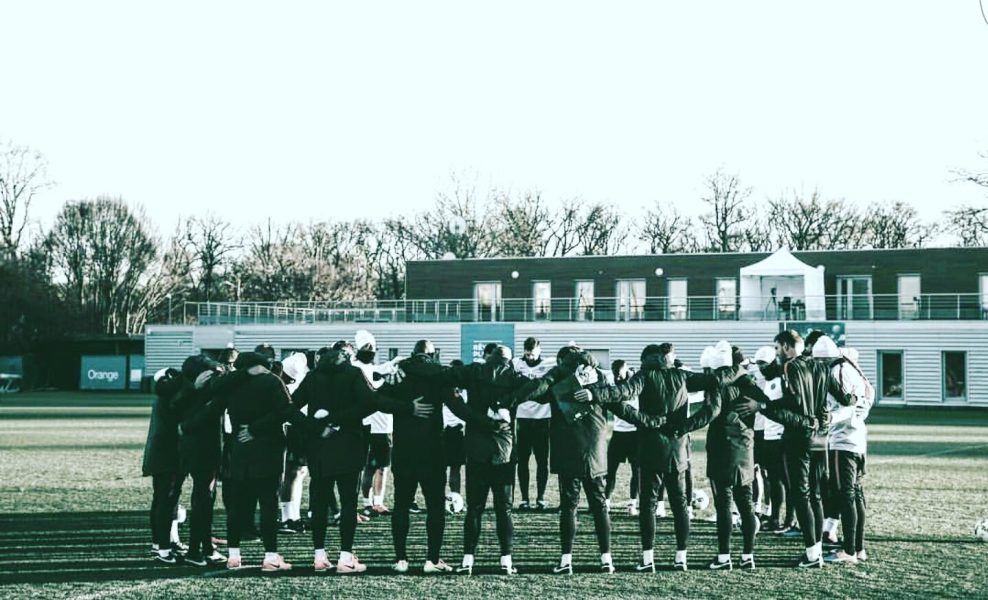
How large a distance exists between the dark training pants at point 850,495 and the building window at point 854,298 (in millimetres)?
36774

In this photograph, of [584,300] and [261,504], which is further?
[584,300]

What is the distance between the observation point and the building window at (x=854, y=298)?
4559 centimetres

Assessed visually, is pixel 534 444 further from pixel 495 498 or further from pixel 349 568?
pixel 349 568

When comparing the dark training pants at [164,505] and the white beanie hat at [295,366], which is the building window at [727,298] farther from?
the dark training pants at [164,505]

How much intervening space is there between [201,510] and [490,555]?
2.76 m

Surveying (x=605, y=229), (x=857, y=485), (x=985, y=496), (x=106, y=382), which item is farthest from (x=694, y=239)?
(x=857, y=485)

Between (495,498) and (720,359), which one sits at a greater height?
(720,359)

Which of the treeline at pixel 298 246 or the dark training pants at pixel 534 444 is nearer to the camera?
the dark training pants at pixel 534 444

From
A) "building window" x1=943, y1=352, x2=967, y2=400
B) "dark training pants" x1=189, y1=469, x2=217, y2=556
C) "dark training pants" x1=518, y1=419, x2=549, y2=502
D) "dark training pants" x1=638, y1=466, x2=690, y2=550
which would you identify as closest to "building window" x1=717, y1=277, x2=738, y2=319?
"building window" x1=943, y1=352, x2=967, y2=400

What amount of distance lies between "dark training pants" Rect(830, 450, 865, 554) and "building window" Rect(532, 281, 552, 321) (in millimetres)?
40329

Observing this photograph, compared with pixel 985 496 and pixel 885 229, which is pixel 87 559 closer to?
pixel 985 496

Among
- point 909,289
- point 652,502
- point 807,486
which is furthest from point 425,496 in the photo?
point 909,289

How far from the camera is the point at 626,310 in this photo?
49625 millimetres

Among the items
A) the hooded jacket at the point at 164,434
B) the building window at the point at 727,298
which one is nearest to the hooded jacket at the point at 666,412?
the hooded jacket at the point at 164,434
